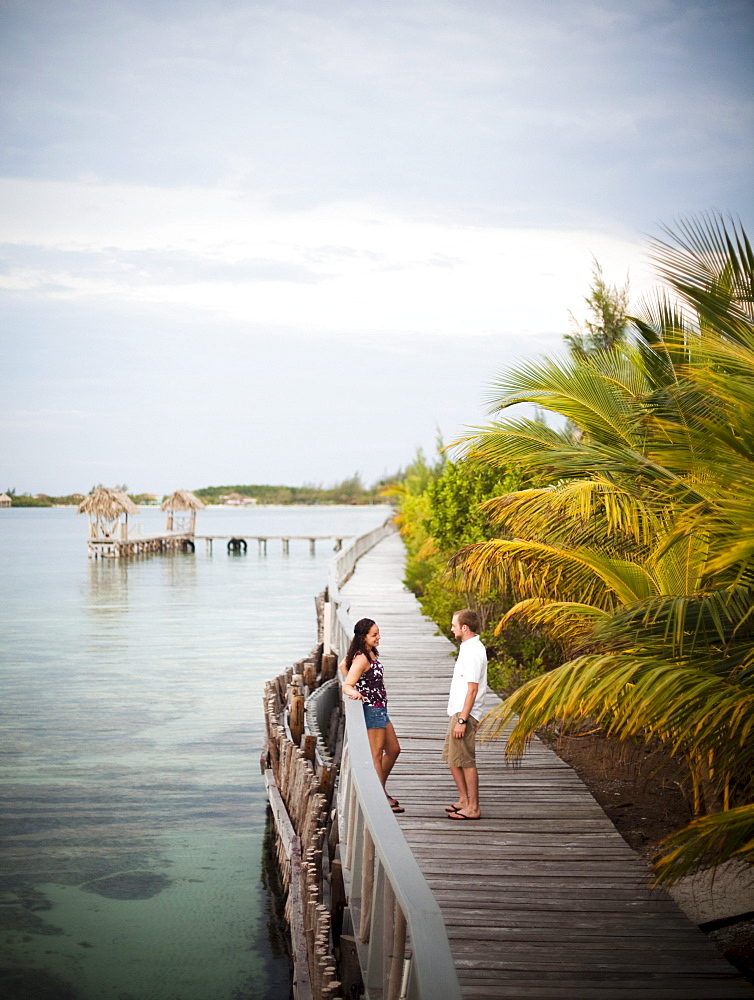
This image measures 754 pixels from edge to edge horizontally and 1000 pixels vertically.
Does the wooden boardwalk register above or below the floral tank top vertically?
below

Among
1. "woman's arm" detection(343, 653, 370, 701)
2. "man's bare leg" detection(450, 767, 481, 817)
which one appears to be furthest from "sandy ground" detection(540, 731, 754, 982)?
"woman's arm" detection(343, 653, 370, 701)

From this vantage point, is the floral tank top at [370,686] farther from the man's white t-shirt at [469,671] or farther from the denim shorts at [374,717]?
the man's white t-shirt at [469,671]

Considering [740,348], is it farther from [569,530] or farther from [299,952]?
[299,952]

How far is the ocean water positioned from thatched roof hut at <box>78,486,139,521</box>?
29739mm

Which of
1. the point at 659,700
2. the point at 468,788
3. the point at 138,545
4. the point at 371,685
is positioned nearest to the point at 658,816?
the point at 468,788

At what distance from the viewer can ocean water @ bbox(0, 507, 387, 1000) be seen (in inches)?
327

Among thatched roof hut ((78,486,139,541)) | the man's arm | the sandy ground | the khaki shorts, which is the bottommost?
the sandy ground

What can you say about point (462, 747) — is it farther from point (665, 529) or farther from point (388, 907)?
point (388, 907)

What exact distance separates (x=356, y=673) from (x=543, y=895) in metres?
2.11

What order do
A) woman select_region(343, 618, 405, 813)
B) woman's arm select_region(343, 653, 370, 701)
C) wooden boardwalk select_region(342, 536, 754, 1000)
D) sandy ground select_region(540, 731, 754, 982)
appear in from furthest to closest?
woman select_region(343, 618, 405, 813)
woman's arm select_region(343, 653, 370, 701)
sandy ground select_region(540, 731, 754, 982)
wooden boardwalk select_region(342, 536, 754, 1000)

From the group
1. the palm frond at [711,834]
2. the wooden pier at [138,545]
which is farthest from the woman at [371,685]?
the wooden pier at [138,545]

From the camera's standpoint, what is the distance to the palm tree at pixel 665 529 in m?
4.35

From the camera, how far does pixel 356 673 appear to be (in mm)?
6883

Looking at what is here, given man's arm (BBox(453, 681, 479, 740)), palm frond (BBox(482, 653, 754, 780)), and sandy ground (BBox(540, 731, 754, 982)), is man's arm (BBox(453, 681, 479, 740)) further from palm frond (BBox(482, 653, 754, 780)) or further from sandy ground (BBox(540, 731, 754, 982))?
palm frond (BBox(482, 653, 754, 780))
